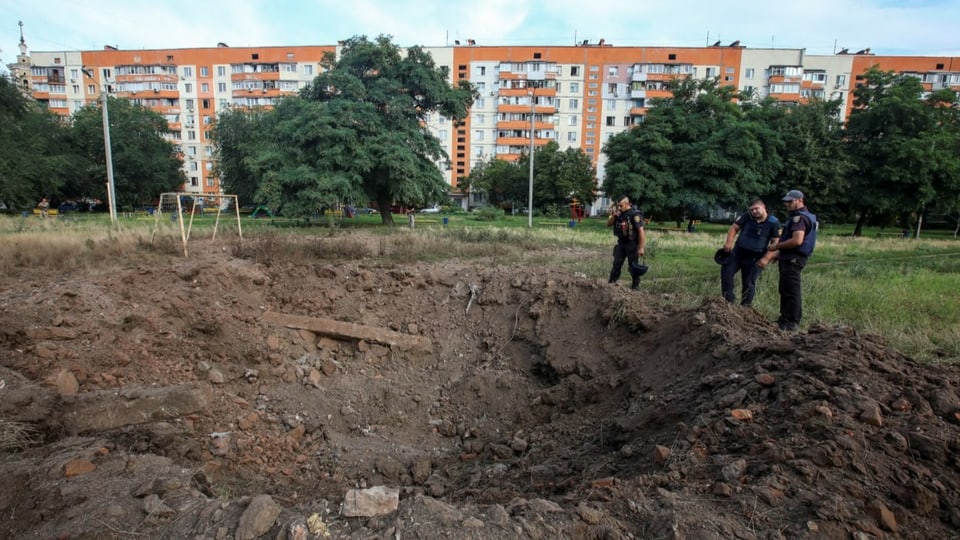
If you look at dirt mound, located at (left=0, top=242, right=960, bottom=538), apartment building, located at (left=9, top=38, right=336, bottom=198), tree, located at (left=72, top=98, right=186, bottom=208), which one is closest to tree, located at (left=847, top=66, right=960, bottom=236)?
dirt mound, located at (left=0, top=242, right=960, bottom=538)

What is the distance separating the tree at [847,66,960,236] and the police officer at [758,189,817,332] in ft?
97.4

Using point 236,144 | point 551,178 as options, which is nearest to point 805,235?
point 236,144

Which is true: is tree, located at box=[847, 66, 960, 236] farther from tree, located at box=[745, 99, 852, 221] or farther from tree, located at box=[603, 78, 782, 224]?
tree, located at box=[603, 78, 782, 224]

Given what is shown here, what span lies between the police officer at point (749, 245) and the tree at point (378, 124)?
17.6 meters

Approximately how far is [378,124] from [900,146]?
30502 millimetres

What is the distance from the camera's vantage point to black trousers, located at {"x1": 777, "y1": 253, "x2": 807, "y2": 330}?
602 cm

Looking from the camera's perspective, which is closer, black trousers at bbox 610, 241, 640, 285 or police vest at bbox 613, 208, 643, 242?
police vest at bbox 613, 208, 643, 242

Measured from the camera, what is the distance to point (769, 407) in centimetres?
324

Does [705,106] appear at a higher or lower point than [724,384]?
higher

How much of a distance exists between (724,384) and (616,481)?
1.56 m

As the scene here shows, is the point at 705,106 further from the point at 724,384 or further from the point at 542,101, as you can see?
the point at 542,101

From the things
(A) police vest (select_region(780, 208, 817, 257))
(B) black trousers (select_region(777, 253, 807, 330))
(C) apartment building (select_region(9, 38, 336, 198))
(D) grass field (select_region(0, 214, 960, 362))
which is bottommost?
(D) grass field (select_region(0, 214, 960, 362))

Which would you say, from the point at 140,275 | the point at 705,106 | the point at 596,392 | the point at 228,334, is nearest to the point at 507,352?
the point at 596,392

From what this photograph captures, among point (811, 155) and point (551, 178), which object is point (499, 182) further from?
point (811, 155)
